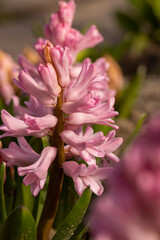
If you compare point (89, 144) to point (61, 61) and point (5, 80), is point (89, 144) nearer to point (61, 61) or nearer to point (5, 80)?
point (61, 61)

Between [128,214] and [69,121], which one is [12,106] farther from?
[128,214]

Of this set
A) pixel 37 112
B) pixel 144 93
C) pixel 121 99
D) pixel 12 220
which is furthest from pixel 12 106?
pixel 144 93

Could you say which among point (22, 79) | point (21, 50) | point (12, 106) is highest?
point (22, 79)

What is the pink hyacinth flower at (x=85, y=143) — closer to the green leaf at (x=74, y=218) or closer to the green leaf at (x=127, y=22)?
the green leaf at (x=74, y=218)

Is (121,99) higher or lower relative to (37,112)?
lower

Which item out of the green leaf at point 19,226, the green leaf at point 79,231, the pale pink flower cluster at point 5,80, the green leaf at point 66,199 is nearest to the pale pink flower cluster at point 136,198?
the green leaf at point 19,226

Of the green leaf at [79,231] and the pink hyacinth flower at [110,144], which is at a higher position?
the pink hyacinth flower at [110,144]
